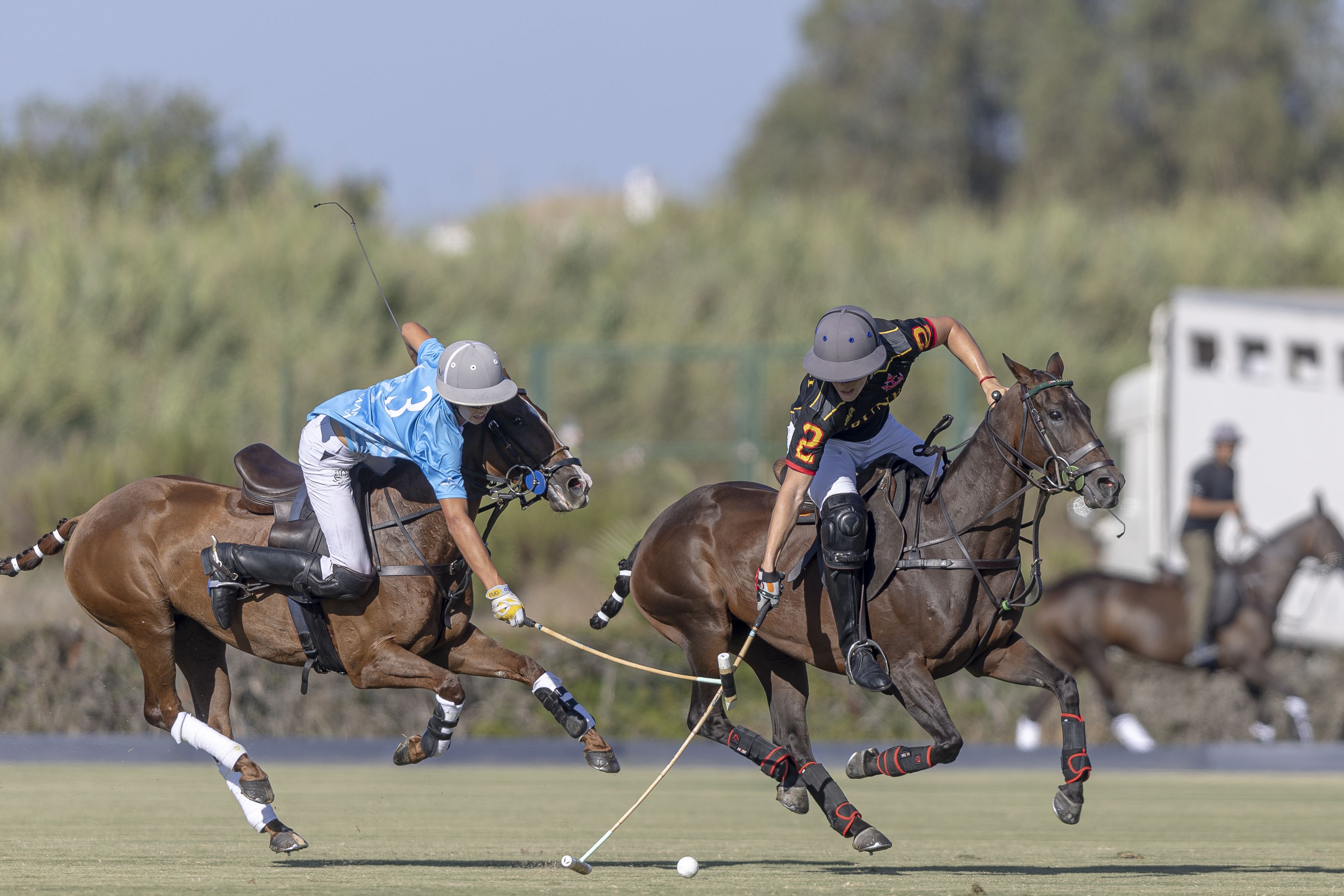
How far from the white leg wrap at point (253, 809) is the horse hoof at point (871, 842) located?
2308mm

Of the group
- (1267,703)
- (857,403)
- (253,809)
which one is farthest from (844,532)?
(1267,703)

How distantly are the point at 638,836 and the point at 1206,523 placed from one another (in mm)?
8609

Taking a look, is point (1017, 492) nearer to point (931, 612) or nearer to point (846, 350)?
point (931, 612)

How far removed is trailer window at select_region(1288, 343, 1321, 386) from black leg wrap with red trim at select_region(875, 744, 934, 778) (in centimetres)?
1193

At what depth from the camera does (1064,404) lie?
7.70 meters

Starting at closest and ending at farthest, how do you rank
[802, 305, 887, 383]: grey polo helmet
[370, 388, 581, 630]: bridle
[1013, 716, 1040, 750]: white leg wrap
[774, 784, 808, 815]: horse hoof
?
[802, 305, 887, 383]: grey polo helmet
[370, 388, 581, 630]: bridle
[774, 784, 808, 815]: horse hoof
[1013, 716, 1040, 750]: white leg wrap

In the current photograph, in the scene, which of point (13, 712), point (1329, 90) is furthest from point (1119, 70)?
point (13, 712)

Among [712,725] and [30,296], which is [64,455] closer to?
[30,296]

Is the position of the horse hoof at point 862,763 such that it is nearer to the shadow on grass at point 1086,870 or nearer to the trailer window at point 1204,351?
the shadow on grass at point 1086,870

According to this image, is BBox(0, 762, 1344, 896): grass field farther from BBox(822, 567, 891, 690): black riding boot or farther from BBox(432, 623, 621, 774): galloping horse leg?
BBox(822, 567, 891, 690): black riding boot

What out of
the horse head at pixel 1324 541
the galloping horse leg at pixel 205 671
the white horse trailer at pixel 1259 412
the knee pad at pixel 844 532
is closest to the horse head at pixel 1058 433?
the knee pad at pixel 844 532

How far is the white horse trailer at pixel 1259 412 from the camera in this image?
1848 cm

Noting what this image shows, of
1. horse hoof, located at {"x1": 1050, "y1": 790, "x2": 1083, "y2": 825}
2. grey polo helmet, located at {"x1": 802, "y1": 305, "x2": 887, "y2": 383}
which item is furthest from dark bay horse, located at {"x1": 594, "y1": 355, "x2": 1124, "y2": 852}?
grey polo helmet, located at {"x1": 802, "y1": 305, "x2": 887, "y2": 383}

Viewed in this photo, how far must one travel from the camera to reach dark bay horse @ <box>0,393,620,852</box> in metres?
7.96
